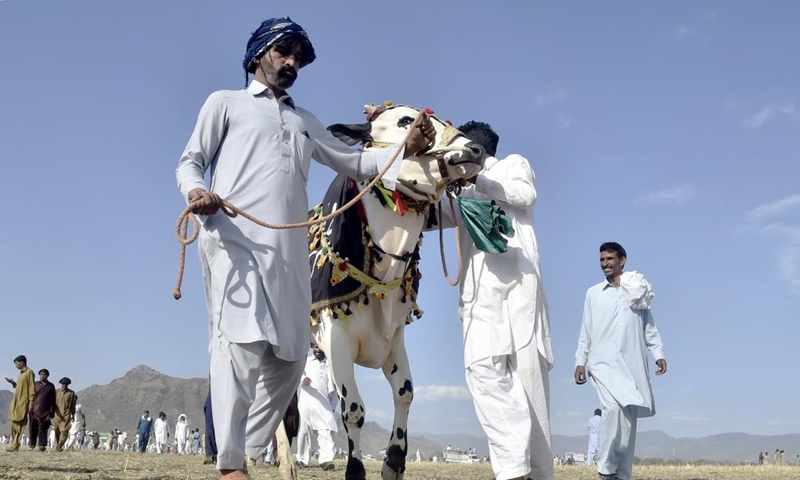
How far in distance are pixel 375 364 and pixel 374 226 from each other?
100 cm

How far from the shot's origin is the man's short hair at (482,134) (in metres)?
6.56

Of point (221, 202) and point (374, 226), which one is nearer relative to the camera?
point (221, 202)

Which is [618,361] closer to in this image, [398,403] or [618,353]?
[618,353]

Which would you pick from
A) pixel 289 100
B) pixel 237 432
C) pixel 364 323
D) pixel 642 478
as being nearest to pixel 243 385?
pixel 237 432

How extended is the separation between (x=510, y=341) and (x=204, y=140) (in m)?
2.71

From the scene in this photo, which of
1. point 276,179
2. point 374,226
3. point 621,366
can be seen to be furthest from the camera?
point 621,366

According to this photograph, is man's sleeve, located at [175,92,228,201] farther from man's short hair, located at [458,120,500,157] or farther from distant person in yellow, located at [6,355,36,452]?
distant person in yellow, located at [6,355,36,452]

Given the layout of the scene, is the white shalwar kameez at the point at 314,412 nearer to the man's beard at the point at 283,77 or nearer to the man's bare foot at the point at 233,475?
the man's beard at the point at 283,77

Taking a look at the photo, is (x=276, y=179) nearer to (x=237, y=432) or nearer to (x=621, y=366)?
(x=237, y=432)

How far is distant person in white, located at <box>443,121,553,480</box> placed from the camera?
18.7 ft

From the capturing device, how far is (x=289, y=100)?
4.36 meters

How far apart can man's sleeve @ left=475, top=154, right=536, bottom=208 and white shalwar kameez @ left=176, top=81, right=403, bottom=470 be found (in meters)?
2.12

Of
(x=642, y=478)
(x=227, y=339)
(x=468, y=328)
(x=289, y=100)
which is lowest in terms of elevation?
(x=642, y=478)

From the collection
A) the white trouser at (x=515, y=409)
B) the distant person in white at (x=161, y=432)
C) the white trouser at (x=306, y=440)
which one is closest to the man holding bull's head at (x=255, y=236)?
the white trouser at (x=515, y=409)
